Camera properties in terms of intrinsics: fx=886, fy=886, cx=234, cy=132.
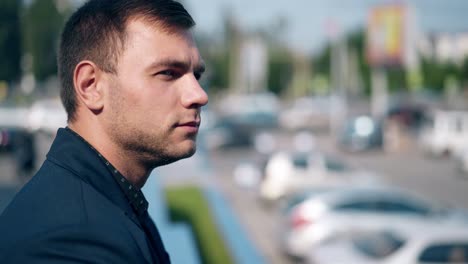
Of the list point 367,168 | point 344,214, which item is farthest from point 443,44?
point 344,214

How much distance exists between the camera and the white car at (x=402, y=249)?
34.7 feet

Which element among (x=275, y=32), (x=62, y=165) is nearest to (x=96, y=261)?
(x=62, y=165)

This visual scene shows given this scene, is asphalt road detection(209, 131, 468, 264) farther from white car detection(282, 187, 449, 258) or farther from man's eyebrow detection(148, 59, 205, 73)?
man's eyebrow detection(148, 59, 205, 73)

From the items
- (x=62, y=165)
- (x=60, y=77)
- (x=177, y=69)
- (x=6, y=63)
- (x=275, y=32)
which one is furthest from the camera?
(x=275, y=32)

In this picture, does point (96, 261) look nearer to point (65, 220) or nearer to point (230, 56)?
point (65, 220)

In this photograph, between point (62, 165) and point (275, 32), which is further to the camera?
point (275, 32)

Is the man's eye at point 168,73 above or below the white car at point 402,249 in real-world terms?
below

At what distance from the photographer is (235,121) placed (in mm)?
41781

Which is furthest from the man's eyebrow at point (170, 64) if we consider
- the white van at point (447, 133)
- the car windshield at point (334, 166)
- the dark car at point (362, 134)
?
the dark car at point (362, 134)

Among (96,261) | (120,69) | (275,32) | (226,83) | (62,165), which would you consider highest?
(275,32)

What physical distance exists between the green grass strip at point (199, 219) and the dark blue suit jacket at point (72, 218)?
22.9 feet

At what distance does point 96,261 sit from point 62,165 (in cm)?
29

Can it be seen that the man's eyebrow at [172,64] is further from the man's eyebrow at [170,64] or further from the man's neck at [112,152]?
the man's neck at [112,152]

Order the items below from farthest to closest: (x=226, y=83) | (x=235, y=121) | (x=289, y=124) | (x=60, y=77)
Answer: (x=226, y=83) → (x=289, y=124) → (x=235, y=121) → (x=60, y=77)
